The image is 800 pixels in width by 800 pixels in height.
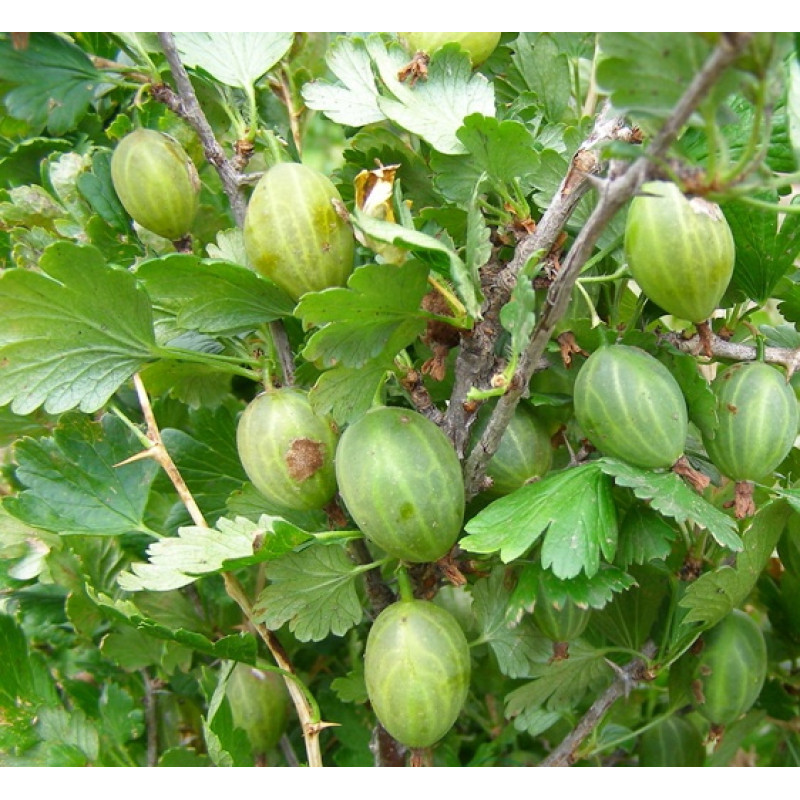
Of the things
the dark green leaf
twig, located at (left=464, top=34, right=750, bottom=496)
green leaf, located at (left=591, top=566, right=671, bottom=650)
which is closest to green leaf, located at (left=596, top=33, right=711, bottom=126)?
twig, located at (left=464, top=34, right=750, bottom=496)

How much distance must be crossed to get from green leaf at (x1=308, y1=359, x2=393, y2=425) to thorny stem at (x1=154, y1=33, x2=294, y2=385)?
0.11 metres

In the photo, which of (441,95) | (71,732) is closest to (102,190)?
(441,95)

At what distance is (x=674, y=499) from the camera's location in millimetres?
562

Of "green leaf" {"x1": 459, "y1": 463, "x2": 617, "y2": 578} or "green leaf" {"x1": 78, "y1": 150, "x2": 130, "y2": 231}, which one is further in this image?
"green leaf" {"x1": 78, "y1": 150, "x2": 130, "y2": 231}

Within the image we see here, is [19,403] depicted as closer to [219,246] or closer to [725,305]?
[219,246]

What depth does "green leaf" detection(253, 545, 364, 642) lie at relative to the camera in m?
0.65

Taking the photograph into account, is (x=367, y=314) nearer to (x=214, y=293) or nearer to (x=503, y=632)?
(x=214, y=293)

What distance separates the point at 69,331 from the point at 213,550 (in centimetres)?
20

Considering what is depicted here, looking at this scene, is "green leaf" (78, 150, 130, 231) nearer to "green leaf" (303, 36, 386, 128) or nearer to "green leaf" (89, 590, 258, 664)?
"green leaf" (303, 36, 386, 128)

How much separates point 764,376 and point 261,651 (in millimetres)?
544

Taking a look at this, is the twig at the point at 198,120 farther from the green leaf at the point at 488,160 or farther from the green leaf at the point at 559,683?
the green leaf at the point at 559,683

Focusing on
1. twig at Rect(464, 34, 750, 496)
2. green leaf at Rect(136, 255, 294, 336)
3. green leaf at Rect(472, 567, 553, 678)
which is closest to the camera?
twig at Rect(464, 34, 750, 496)

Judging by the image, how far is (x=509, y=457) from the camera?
25.5 inches

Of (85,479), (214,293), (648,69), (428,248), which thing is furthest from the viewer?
(85,479)
